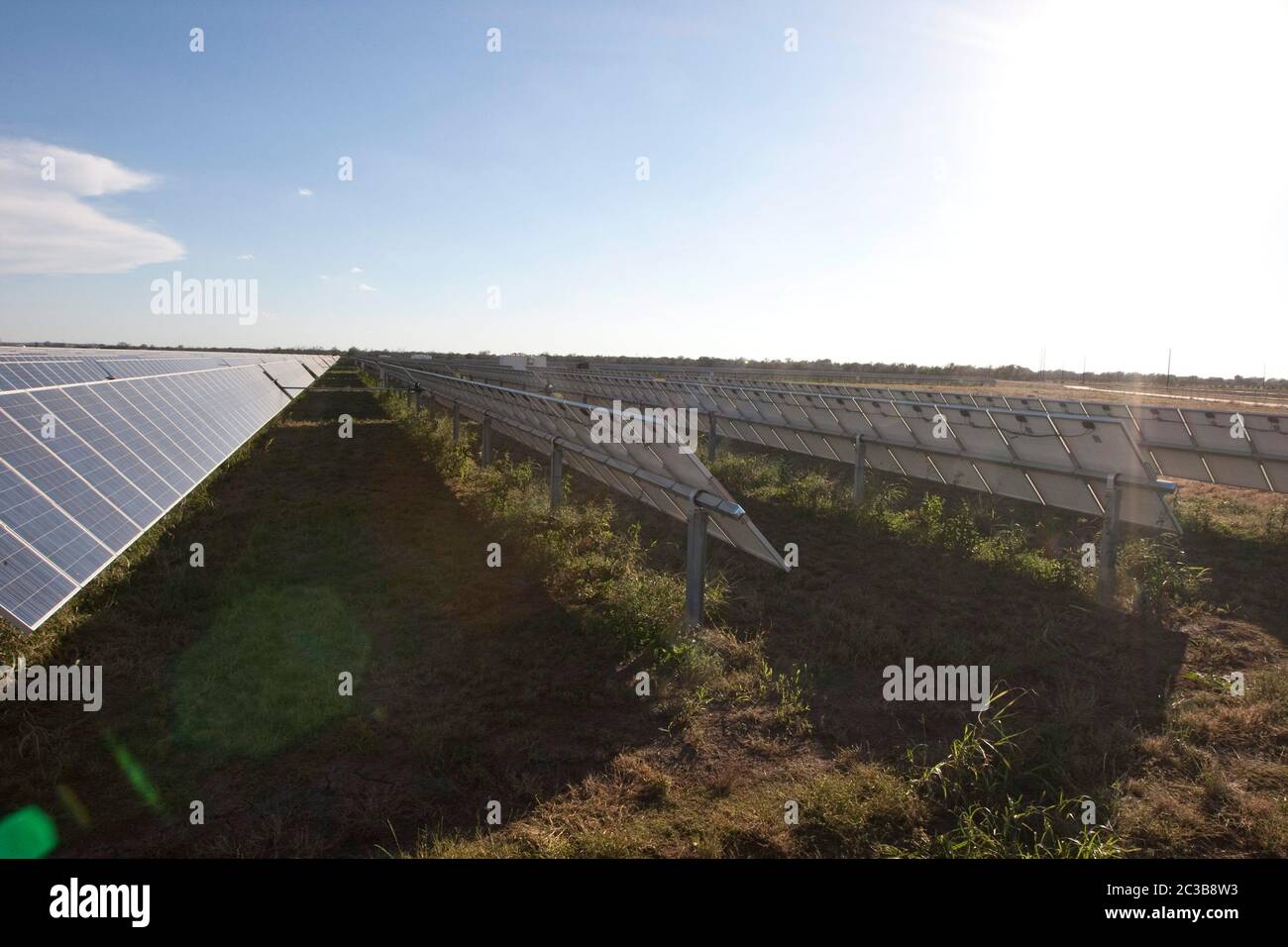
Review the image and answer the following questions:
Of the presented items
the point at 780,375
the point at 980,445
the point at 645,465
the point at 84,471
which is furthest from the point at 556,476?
the point at 780,375

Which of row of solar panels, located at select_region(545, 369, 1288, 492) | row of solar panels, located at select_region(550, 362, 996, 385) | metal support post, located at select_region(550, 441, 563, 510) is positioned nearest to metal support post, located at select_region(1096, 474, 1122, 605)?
row of solar panels, located at select_region(545, 369, 1288, 492)

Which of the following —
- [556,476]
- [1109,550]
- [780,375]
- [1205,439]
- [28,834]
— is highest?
[780,375]

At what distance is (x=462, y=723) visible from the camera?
5598 mm

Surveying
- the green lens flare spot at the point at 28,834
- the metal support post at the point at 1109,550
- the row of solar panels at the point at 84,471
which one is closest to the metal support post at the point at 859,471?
the metal support post at the point at 1109,550

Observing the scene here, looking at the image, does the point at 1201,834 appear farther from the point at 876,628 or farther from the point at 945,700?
the point at 876,628

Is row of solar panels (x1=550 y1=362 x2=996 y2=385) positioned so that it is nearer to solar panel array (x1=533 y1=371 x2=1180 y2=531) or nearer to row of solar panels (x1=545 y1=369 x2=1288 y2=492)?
solar panel array (x1=533 y1=371 x2=1180 y2=531)

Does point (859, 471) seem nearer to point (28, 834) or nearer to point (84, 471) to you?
point (84, 471)

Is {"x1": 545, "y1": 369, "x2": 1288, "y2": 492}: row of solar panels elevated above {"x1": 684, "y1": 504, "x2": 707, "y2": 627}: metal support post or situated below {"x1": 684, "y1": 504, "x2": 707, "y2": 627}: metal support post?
above

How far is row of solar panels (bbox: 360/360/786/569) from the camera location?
6.80 metres

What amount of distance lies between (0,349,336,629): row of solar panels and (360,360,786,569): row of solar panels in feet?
16.7

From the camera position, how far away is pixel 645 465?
845 centimetres

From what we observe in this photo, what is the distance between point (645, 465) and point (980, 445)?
20.1 feet

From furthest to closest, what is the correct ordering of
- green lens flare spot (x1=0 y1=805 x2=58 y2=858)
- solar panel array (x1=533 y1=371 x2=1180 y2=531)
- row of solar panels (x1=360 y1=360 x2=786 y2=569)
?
1. solar panel array (x1=533 y1=371 x2=1180 y2=531)
2. row of solar panels (x1=360 y1=360 x2=786 y2=569)
3. green lens flare spot (x1=0 y1=805 x2=58 y2=858)
